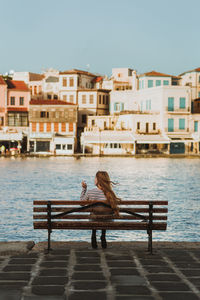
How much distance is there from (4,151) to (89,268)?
6892 centimetres

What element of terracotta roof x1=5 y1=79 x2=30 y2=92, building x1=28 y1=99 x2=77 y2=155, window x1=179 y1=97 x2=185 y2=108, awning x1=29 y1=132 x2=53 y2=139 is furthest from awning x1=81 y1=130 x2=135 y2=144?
terracotta roof x1=5 y1=79 x2=30 y2=92

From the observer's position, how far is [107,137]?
7231 centimetres

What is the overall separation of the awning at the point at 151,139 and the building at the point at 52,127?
355 inches

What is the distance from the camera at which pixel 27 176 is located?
41.6 meters

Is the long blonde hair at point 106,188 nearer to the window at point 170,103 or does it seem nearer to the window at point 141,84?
the window at point 170,103

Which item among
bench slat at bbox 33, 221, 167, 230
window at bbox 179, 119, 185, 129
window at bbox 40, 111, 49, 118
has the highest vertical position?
window at bbox 40, 111, 49, 118

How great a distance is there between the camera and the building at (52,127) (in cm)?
7331

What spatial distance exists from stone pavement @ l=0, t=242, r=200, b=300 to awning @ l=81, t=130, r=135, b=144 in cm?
6187

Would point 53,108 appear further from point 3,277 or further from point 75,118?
point 3,277

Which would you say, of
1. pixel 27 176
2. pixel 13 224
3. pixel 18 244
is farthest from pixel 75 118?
pixel 18 244

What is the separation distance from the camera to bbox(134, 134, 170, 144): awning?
70.9 metres

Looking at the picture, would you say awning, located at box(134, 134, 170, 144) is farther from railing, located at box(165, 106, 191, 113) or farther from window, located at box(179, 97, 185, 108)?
window, located at box(179, 97, 185, 108)

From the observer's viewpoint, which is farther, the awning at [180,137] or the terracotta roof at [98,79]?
the terracotta roof at [98,79]

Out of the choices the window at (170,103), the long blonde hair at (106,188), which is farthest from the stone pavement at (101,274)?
the window at (170,103)
